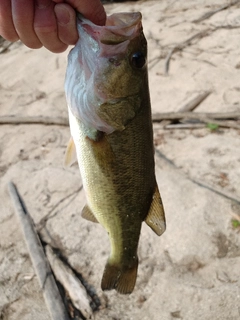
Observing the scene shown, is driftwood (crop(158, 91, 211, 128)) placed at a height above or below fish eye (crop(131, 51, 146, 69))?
below

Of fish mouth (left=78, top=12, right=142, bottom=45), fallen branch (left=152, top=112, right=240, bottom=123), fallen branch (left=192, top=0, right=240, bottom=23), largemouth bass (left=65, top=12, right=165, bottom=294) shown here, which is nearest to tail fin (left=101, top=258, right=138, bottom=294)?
largemouth bass (left=65, top=12, right=165, bottom=294)

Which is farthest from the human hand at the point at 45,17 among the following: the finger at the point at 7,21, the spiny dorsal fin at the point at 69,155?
the spiny dorsal fin at the point at 69,155

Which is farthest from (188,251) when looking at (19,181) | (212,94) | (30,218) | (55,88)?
(55,88)

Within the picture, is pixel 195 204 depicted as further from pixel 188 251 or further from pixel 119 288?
pixel 119 288

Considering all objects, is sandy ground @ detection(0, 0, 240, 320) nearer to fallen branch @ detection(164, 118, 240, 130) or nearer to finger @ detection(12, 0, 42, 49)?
fallen branch @ detection(164, 118, 240, 130)

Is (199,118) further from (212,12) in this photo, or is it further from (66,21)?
(212,12)

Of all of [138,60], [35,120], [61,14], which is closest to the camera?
[61,14]

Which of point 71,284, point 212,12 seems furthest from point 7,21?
point 212,12
